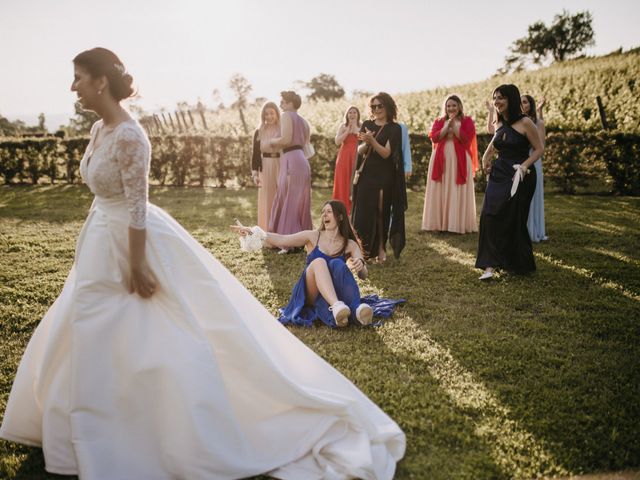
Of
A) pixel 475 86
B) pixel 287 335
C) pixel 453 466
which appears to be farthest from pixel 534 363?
pixel 475 86

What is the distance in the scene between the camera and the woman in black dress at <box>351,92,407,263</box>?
7.35 metres

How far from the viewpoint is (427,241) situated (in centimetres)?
884

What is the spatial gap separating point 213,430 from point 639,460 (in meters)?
2.46

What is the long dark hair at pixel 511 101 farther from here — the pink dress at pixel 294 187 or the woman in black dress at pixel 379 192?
the pink dress at pixel 294 187

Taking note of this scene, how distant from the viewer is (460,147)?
947 centimetres

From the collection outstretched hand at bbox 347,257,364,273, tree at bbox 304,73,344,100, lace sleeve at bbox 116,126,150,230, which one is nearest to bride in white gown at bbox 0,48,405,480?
lace sleeve at bbox 116,126,150,230

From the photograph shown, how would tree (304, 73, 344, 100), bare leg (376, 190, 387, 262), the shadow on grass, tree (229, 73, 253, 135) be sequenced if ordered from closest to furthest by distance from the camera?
the shadow on grass
bare leg (376, 190, 387, 262)
tree (229, 73, 253, 135)
tree (304, 73, 344, 100)

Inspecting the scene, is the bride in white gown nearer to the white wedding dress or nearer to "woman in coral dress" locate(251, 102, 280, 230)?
the white wedding dress

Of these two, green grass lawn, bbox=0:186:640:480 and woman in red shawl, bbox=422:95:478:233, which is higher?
woman in red shawl, bbox=422:95:478:233

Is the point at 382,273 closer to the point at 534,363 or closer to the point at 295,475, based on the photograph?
the point at 534,363

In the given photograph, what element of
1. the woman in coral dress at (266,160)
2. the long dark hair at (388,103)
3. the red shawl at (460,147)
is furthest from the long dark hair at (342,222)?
the red shawl at (460,147)

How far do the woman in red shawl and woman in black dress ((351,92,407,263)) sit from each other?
2152 mm

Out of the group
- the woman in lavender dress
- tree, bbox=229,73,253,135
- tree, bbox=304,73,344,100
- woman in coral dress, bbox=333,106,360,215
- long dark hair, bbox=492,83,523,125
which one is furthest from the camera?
tree, bbox=304,73,344,100

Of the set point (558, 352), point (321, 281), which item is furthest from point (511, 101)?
point (321, 281)
